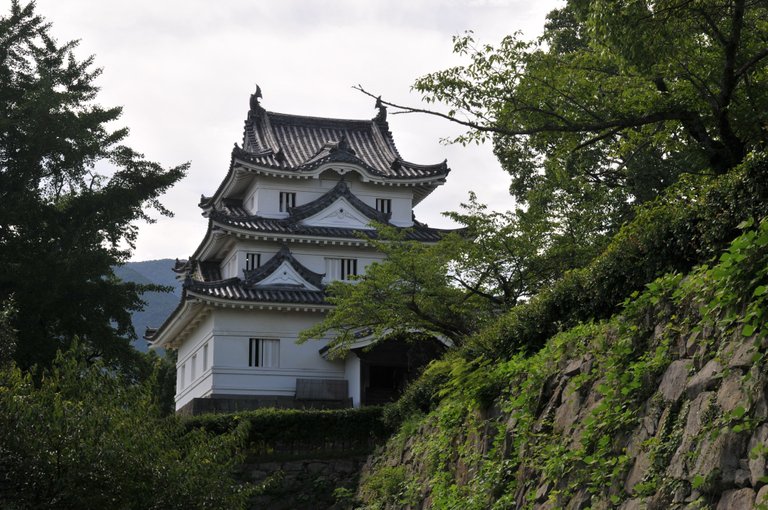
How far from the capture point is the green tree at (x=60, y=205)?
105 feet

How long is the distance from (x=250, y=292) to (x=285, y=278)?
1.67 meters

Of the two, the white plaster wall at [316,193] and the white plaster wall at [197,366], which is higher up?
the white plaster wall at [316,193]

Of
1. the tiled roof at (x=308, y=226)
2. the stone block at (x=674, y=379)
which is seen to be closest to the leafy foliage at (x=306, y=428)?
the tiled roof at (x=308, y=226)

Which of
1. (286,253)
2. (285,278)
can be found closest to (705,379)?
(285,278)

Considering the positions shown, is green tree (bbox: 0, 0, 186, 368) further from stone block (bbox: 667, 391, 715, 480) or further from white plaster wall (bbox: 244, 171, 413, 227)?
stone block (bbox: 667, 391, 715, 480)

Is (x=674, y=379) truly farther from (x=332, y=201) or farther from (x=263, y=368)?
(x=332, y=201)

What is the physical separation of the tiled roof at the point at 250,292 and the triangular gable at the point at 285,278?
215mm

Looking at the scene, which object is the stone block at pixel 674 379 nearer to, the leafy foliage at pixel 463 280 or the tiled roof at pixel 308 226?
the leafy foliage at pixel 463 280

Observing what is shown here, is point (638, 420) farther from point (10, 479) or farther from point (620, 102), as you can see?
point (10, 479)

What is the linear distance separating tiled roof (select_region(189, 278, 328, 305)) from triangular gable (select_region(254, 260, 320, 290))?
215 mm

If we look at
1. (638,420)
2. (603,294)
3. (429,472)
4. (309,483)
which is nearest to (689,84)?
(603,294)

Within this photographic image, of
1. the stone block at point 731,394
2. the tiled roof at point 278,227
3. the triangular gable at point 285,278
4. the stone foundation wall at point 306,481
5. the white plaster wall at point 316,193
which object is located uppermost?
the white plaster wall at point 316,193

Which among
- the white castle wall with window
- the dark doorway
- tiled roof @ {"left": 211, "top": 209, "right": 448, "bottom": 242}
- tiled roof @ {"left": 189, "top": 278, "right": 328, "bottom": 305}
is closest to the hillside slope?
the white castle wall with window

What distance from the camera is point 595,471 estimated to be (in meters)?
10.1
